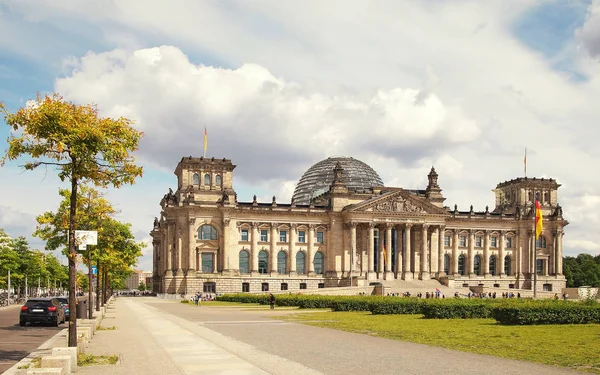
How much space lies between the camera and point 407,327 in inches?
1518

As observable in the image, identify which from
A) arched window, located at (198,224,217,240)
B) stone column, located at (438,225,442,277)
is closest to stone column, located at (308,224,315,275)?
arched window, located at (198,224,217,240)

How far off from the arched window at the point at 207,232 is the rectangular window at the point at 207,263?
2.87 metres

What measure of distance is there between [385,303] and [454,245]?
76686mm

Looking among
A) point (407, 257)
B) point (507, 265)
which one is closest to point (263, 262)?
point (407, 257)

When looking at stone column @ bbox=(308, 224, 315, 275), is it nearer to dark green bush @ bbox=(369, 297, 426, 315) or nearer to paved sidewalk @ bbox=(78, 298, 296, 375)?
dark green bush @ bbox=(369, 297, 426, 315)

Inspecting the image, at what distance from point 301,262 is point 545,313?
A: 260 ft

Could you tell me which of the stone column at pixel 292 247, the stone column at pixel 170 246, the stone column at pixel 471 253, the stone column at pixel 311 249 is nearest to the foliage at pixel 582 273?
the stone column at pixel 471 253

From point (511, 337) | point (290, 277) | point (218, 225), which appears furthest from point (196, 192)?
point (511, 337)

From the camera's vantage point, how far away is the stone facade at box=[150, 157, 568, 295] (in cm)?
11050

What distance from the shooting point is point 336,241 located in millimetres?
117625

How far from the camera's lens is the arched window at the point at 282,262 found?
116 m

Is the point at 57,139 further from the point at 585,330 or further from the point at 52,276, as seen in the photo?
the point at 52,276

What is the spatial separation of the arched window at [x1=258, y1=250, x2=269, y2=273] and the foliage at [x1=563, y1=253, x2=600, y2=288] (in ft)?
267

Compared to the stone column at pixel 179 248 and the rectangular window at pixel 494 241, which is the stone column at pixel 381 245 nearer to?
the rectangular window at pixel 494 241
